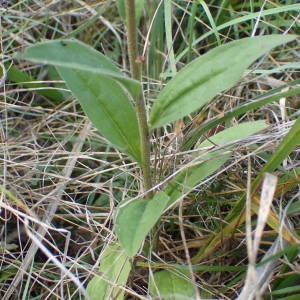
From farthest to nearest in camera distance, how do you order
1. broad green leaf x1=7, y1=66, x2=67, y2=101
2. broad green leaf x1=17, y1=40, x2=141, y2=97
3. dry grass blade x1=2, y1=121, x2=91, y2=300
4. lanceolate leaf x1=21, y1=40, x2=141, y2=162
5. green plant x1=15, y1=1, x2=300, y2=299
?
broad green leaf x1=7, y1=66, x2=67, y2=101 → dry grass blade x1=2, y1=121, x2=91, y2=300 → lanceolate leaf x1=21, y1=40, x2=141, y2=162 → green plant x1=15, y1=1, x2=300, y2=299 → broad green leaf x1=17, y1=40, x2=141, y2=97

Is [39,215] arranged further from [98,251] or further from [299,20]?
[299,20]

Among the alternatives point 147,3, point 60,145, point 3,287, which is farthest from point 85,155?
point 147,3

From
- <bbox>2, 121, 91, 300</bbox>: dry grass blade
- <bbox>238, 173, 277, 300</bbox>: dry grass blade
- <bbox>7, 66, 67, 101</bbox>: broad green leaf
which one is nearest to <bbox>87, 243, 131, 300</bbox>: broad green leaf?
<bbox>2, 121, 91, 300</bbox>: dry grass blade

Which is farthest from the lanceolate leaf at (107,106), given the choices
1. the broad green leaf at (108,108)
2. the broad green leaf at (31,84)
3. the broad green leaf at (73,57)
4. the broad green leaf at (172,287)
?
the broad green leaf at (31,84)

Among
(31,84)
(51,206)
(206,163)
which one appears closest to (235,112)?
(206,163)

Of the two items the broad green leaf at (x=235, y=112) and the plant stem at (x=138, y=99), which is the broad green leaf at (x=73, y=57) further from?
the broad green leaf at (x=235, y=112)

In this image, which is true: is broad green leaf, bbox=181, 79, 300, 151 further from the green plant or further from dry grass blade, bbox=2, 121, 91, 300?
dry grass blade, bbox=2, 121, 91, 300

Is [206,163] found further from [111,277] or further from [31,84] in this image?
[31,84]
